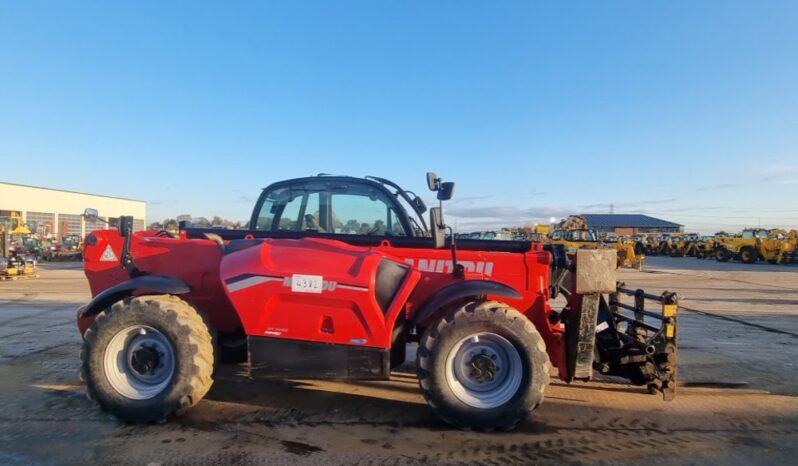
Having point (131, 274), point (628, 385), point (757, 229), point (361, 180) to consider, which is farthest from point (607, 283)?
point (757, 229)

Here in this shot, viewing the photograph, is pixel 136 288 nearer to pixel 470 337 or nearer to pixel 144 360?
pixel 144 360

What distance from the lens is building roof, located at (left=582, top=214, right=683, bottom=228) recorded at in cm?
9450

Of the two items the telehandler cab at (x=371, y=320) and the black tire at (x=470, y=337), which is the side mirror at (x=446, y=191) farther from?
the black tire at (x=470, y=337)

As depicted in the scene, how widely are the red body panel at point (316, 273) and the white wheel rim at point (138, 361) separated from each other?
52 cm

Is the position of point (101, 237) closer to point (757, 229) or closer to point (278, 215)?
point (278, 215)

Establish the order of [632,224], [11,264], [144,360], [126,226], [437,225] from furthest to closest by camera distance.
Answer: [632,224] → [11,264] → [126,226] → [144,360] → [437,225]

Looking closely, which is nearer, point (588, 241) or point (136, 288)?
point (136, 288)

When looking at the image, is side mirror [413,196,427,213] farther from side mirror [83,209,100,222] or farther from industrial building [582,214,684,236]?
industrial building [582,214,684,236]

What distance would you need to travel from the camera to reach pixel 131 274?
4758 mm

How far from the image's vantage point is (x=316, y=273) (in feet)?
13.4

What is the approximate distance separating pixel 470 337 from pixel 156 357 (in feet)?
8.96

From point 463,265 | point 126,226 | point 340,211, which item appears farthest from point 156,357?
point 463,265

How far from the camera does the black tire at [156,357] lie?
4070 millimetres

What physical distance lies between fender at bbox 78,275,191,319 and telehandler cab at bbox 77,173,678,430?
15 millimetres
